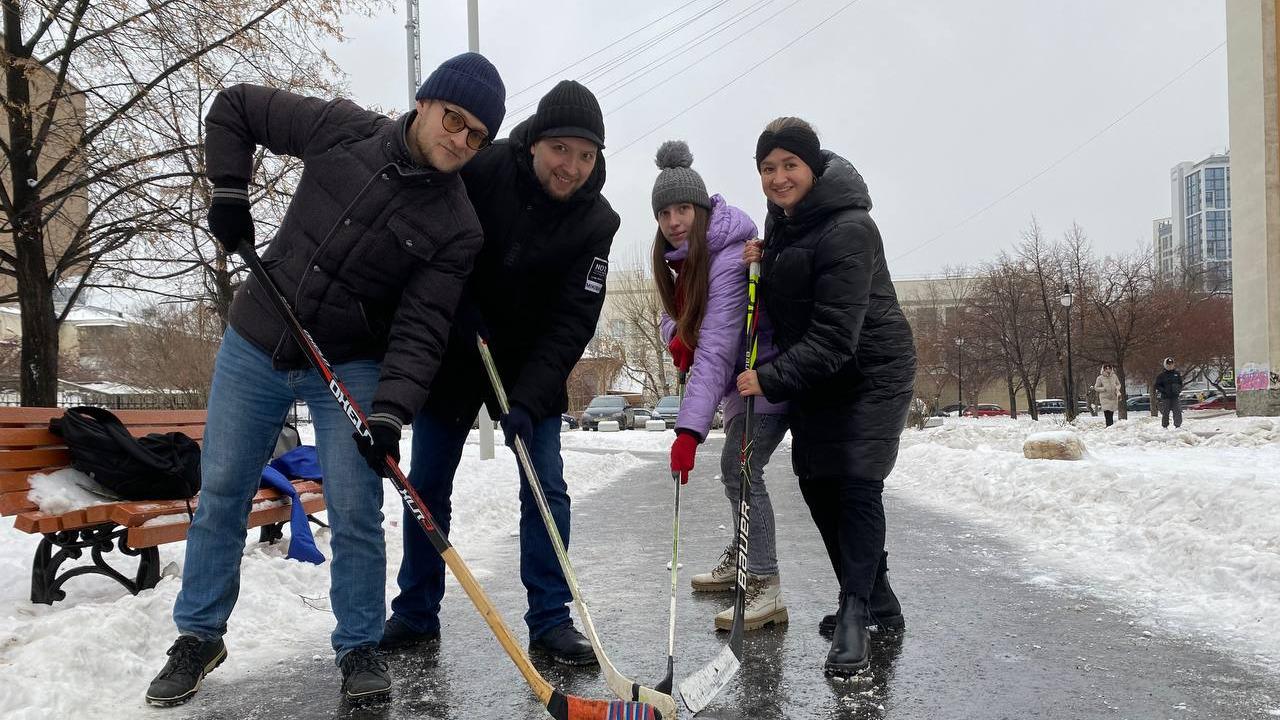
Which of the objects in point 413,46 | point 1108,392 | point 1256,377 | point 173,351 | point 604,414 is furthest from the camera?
point 173,351

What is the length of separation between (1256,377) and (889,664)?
2203cm

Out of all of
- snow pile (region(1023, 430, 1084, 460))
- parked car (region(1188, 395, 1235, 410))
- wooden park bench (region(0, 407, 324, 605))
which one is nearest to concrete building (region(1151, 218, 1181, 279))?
parked car (region(1188, 395, 1235, 410))

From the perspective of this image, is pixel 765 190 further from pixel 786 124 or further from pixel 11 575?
pixel 11 575

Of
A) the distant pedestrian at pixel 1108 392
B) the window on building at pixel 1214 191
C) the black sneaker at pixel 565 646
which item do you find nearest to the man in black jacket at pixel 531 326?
the black sneaker at pixel 565 646

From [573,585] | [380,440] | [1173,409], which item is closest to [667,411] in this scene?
[1173,409]

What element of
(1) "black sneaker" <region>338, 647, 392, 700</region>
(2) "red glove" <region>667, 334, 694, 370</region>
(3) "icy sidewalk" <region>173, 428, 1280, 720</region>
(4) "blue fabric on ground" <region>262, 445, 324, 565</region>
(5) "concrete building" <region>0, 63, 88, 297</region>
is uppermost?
(5) "concrete building" <region>0, 63, 88, 297</region>

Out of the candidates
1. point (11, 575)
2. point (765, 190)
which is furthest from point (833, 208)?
point (11, 575)

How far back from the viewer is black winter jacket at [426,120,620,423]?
366 cm

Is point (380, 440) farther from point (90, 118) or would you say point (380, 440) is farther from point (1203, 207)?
point (1203, 207)

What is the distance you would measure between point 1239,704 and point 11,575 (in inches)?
210

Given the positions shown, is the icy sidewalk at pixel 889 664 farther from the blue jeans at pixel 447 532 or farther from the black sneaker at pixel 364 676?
the blue jeans at pixel 447 532

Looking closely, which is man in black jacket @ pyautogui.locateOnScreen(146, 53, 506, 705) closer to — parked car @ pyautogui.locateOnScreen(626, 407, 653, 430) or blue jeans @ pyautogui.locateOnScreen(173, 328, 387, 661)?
blue jeans @ pyautogui.locateOnScreen(173, 328, 387, 661)

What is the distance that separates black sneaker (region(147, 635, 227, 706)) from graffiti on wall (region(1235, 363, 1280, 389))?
23.5 m

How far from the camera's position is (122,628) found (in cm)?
343
